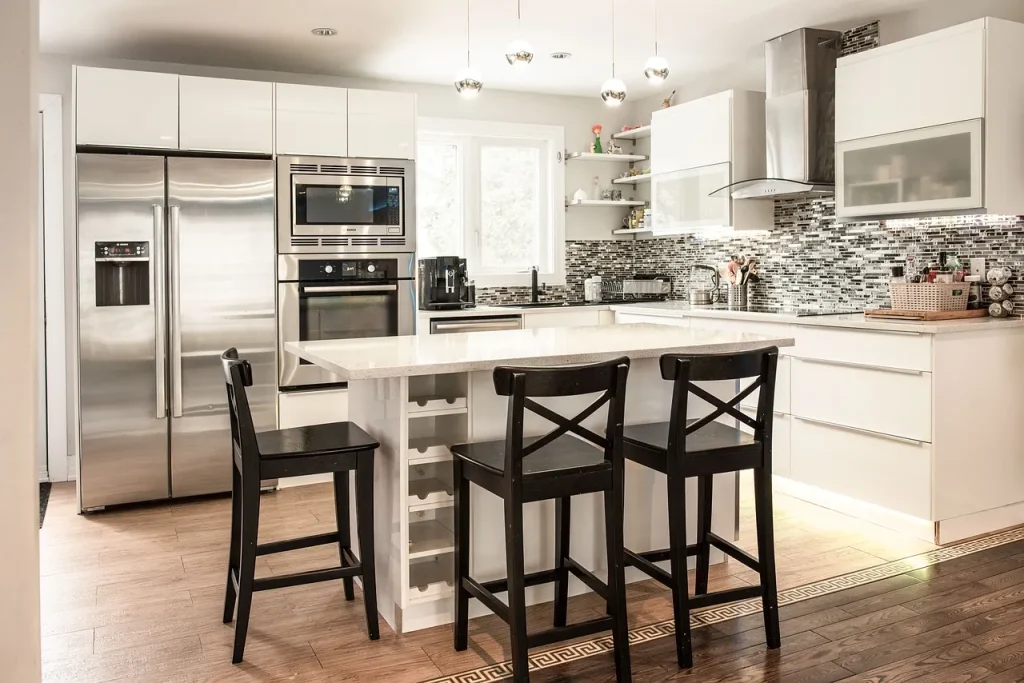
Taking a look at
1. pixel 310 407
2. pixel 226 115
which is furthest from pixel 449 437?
pixel 226 115

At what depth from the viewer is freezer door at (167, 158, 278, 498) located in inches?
173

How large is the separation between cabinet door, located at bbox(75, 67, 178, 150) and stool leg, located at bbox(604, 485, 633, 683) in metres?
3.22

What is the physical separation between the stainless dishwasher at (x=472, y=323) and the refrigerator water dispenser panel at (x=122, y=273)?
1657 mm

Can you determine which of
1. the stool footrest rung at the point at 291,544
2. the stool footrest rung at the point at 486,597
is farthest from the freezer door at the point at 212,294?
the stool footrest rung at the point at 486,597

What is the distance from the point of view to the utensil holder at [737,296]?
5379 mm

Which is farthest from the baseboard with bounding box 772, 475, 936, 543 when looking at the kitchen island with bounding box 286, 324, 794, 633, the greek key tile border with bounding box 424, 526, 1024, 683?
the kitchen island with bounding box 286, 324, 794, 633

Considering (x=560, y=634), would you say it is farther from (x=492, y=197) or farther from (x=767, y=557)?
(x=492, y=197)

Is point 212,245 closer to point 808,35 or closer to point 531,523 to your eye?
point 531,523

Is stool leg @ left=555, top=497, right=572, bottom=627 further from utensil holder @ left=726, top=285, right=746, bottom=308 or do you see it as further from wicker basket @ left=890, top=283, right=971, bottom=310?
utensil holder @ left=726, top=285, right=746, bottom=308

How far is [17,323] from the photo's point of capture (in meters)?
1.75

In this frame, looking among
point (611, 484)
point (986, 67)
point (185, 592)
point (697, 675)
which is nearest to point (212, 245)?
point (185, 592)

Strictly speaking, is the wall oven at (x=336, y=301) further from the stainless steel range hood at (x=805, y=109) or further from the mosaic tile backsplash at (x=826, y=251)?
the stainless steel range hood at (x=805, y=109)

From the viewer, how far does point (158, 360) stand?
438cm

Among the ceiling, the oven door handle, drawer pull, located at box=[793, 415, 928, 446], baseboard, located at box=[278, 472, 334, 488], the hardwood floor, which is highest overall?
the ceiling
